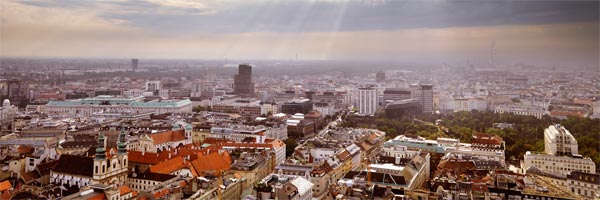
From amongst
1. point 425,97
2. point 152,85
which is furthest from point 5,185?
point 152,85

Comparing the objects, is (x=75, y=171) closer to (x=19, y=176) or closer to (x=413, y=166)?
(x=19, y=176)

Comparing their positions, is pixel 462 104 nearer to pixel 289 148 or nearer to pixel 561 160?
pixel 561 160

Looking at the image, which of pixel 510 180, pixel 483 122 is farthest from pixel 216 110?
pixel 510 180

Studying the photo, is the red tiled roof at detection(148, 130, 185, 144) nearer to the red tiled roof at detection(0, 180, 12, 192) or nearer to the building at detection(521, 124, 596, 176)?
the red tiled roof at detection(0, 180, 12, 192)

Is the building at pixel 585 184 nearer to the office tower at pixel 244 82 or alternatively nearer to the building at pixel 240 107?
the building at pixel 240 107

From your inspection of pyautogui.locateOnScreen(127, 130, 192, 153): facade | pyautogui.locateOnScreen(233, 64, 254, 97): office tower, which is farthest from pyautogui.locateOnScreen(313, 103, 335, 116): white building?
pyautogui.locateOnScreen(127, 130, 192, 153): facade

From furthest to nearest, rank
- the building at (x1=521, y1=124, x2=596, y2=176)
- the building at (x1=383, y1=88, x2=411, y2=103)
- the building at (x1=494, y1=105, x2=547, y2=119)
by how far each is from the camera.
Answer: the building at (x1=383, y1=88, x2=411, y2=103)
the building at (x1=494, y1=105, x2=547, y2=119)
the building at (x1=521, y1=124, x2=596, y2=176)
